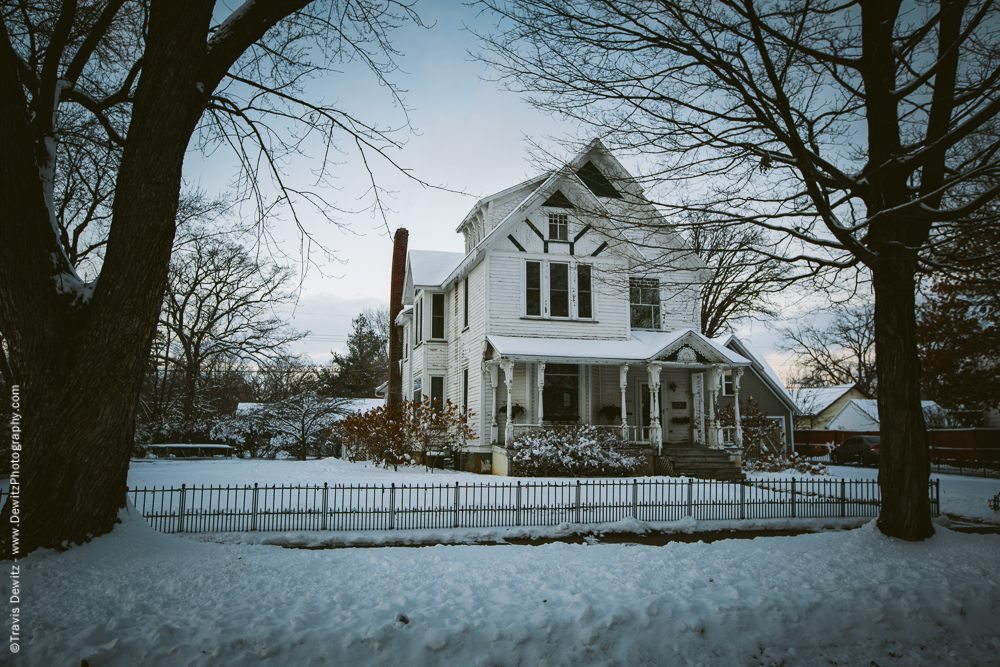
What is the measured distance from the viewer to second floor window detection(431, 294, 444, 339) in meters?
26.4

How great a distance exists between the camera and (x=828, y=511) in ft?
47.1

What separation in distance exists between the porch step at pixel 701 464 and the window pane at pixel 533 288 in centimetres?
649

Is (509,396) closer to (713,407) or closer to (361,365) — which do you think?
(713,407)

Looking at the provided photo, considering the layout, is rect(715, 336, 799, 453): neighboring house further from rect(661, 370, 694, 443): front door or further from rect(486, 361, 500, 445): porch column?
rect(486, 361, 500, 445): porch column

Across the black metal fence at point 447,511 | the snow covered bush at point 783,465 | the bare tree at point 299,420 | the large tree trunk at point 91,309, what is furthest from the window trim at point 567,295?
the large tree trunk at point 91,309

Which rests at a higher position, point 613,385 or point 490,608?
point 613,385

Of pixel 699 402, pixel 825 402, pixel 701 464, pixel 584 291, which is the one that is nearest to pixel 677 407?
pixel 699 402

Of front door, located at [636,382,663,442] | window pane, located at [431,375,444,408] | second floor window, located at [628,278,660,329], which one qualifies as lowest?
front door, located at [636,382,663,442]

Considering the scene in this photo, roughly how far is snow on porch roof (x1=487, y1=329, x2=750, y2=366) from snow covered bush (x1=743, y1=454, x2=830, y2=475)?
445 centimetres

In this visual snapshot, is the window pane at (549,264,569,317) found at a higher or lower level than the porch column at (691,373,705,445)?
higher

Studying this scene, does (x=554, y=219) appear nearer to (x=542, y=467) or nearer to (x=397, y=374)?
(x=542, y=467)

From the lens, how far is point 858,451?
34938 millimetres

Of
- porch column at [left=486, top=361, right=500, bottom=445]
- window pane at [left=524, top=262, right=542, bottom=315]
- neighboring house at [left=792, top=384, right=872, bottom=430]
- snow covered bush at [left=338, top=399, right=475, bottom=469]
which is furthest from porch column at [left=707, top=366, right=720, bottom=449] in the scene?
neighboring house at [left=792, top=384, right=872, bottom=430]

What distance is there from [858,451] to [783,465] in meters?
15.7
